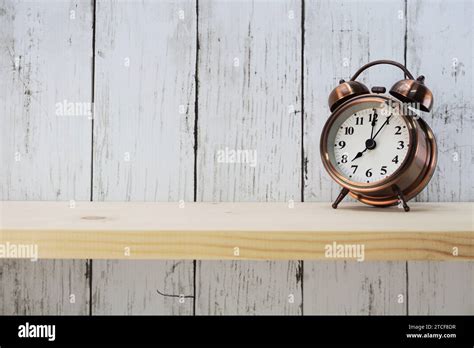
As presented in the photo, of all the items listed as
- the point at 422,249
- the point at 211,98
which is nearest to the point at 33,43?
the point at 211,98

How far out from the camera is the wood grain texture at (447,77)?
1.07 metres

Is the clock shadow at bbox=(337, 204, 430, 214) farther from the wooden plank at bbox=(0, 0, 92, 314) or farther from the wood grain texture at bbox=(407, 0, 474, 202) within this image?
the wooden plank at bbox=(0, 0, 92, 314)

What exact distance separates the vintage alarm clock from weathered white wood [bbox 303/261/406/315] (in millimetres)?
225

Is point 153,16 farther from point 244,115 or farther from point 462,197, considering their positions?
point 462,197

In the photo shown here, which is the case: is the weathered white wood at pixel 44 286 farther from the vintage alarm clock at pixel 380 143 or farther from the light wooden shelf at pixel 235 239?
the vintage alarm clock at pixel 380 143

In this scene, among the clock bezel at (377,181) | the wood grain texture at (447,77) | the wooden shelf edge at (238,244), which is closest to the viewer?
the wooden shelf edge at (238,244)

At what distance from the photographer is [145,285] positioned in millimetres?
1101

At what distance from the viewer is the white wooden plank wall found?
1.08 metres

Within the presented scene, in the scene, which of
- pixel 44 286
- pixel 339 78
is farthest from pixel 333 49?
pixel 44 286

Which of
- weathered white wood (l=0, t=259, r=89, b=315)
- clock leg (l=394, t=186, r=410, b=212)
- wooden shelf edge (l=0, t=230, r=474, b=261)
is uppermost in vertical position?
clock leg (l=394, t=186, r=410, b=212)

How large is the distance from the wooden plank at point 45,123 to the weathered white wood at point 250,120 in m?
0.26

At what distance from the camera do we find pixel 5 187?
109 cm

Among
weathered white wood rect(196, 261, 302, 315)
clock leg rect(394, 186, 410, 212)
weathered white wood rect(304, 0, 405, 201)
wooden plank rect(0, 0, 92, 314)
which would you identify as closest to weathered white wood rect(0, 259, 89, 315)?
wooden plank rect(0, 0, 92, 314)

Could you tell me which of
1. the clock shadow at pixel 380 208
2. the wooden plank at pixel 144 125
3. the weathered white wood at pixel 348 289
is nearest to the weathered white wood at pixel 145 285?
the wooden plank at pixel 144 125
